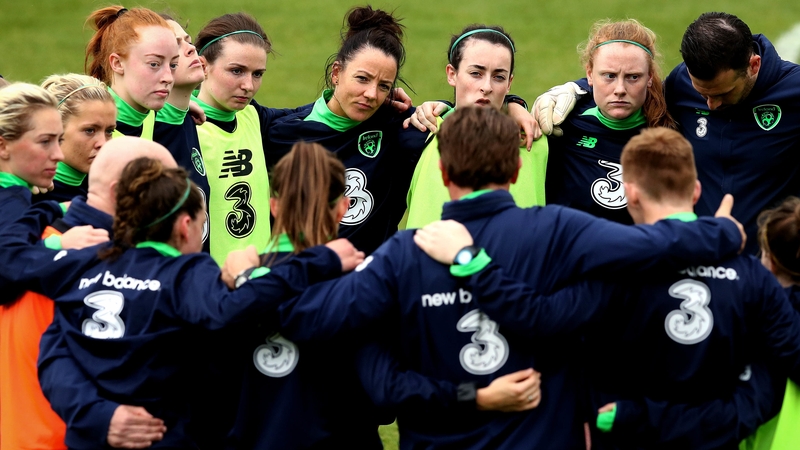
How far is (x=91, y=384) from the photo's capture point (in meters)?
3.80

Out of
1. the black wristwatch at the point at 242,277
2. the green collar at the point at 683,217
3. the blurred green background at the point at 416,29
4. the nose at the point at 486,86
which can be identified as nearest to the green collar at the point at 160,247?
the black wristwatch at the point at 242,277

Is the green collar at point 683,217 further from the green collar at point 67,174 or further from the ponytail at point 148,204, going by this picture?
the green collar at point 67,174

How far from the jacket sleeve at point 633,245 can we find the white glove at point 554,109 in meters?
1.76

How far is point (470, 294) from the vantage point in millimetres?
3705

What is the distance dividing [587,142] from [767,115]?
0.90 m

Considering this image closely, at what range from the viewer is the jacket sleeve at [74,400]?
374cm

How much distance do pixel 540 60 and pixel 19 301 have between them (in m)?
11.9

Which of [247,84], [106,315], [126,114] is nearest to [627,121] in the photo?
[247,84]

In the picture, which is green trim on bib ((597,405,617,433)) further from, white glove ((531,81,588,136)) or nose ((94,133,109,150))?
nose ((94,133,109,150))

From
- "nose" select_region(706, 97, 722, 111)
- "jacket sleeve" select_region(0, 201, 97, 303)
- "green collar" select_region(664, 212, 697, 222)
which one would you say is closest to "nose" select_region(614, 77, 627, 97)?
"nose" select_region(706, 97, 722, 111)

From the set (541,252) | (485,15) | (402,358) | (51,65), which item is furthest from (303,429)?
(485,15)

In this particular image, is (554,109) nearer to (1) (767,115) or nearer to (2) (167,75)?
(1) (767,115)

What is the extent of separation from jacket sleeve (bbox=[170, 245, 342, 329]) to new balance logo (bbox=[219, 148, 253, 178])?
174 centimetres

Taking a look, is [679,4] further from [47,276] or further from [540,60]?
[47,276]
